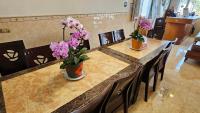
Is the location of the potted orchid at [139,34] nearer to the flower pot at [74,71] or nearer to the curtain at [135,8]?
the flower pot at [74,71]

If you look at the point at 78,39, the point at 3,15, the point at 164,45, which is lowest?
the point at 164,45

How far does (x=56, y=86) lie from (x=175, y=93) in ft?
6.71

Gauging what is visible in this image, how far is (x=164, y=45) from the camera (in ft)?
8.08

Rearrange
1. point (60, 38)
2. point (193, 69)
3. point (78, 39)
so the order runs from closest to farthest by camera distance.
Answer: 1. point (78, 39)
2. point (60, 38)
3. point (193, 69)

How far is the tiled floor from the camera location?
81.4 inches

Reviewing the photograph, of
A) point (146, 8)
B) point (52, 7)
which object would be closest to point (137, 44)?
point (52, 7)

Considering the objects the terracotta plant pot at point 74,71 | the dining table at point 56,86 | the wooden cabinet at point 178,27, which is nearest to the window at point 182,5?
the wooden cabinet at point 178,27

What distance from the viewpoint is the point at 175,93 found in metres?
2.42

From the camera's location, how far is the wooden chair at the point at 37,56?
153 centimetres

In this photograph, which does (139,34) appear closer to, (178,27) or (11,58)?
(11,58)

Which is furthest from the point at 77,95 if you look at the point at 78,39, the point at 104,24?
the point at 104,24

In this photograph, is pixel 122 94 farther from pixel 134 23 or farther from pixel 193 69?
pixel 134 23

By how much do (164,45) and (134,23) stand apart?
6.86 feet

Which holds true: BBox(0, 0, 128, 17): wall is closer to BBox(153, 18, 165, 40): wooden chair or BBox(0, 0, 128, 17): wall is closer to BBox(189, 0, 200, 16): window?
BBox(153, 18, 165, 40): wooden chair
